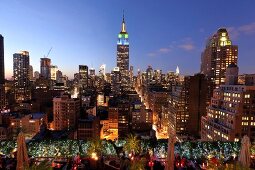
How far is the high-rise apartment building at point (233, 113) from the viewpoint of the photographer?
5022 centimetres

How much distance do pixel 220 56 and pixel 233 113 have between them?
82214mm

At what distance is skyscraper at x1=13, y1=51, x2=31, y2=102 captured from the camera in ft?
497

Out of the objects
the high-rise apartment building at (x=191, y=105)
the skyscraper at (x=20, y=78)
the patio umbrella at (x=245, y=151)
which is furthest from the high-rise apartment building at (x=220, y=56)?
the skyscraper at (x=20, y=78)

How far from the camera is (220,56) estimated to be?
418 feet

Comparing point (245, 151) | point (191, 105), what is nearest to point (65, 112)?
point (191, 105)

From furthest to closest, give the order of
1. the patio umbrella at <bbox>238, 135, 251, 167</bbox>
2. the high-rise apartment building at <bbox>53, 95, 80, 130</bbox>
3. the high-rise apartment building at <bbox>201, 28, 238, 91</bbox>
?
the high-rise apartment building at <bbox>201, 28, 238, 91</bbox> → the high-rise apartment building at <bbox>53, 95, 80, 130</bbox> → the patio umbrella at <bbox>238, 135, 251, 167</bbox>

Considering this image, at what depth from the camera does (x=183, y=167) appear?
1042 inches

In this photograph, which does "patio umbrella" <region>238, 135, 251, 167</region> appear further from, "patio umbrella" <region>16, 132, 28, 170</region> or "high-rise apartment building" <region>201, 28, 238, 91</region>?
"high-rise apartment building" <region>201, 28, 238, 91</region>

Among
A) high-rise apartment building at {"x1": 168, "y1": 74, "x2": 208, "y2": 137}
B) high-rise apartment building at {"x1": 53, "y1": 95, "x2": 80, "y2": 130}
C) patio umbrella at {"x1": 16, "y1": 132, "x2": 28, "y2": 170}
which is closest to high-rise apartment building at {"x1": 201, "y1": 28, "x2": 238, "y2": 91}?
high-rise apartment building at {"x1": 168, "y1": 74, "x2": 208, "y2": 137}

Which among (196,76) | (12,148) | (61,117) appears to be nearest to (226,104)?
(196,76)

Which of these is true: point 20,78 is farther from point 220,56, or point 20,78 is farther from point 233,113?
point 233,113

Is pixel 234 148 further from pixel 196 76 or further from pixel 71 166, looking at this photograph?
pixel 196 76

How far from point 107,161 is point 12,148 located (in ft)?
46.1

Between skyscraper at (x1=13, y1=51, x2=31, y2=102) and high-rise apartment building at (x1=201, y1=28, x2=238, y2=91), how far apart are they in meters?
99.7
